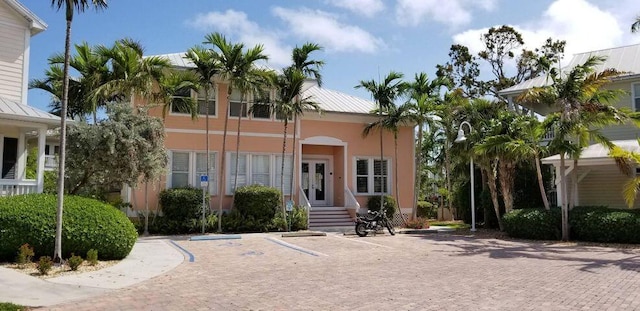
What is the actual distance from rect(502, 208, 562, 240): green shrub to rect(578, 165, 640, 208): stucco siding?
11.3 feet

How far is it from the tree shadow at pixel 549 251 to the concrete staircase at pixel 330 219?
195 inches

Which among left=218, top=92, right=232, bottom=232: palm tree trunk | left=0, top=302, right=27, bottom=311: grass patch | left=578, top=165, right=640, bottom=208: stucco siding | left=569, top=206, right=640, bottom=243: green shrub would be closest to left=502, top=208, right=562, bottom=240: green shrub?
left=569, top=206, right=640, bottom=243: green shrub

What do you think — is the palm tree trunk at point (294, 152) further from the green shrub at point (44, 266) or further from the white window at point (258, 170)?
the green shrub at point (44, 266)

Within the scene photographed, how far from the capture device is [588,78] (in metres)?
17.6

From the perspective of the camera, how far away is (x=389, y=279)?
1019 centimetres

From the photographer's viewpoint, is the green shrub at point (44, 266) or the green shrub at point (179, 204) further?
the green shrub at point (179, 204)

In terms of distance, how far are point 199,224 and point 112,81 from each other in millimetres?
6219

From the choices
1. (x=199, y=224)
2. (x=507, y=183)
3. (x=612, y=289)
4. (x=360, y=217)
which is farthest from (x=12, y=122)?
(x=507, y=183)

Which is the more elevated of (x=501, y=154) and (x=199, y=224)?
(x=501, y=154)

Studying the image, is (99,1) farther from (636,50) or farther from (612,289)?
(636,50)

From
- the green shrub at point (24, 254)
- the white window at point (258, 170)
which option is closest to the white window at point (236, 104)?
the white window at point (258, 170)

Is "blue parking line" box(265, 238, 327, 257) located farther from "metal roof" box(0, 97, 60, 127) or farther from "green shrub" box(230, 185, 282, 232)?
"metal roof" box(0, 97, 60, 127)

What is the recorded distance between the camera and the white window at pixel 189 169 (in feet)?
69.2

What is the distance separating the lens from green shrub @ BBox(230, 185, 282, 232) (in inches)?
807
